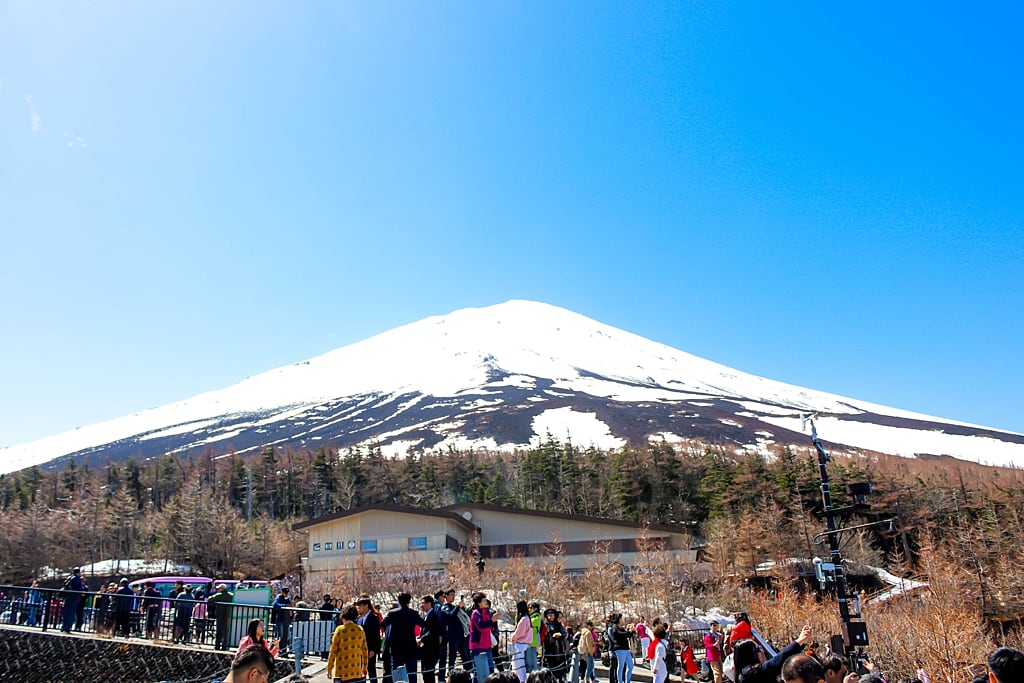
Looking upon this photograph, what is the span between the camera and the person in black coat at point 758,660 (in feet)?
15.2

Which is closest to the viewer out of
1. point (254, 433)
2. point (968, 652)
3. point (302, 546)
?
point (968, 652)

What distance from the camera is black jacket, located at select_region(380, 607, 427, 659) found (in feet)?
32.0

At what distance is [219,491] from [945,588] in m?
70.4

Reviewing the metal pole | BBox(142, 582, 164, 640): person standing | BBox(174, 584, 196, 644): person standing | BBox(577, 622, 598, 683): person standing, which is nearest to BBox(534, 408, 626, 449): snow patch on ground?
BBox(142, 582, 164, 640): person standing

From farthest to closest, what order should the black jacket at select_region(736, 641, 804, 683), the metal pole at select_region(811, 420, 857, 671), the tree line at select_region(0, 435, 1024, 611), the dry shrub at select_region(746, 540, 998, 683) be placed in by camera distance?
1. the tree line at select_region(0, 435, 1024, 611)
2. the dry shrub at select_region(746, 540, 998, 683)
3. the metal pole at select_region(811, 420, 857, 671)
4. the black jacket at select_region(736, 641, 804, 683)

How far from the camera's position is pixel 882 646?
16.9 metres

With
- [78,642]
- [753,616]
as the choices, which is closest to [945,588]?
[753,616]

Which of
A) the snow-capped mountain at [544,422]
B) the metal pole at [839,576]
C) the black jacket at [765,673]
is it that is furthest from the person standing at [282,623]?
the snow-capped mountain at [544,422]

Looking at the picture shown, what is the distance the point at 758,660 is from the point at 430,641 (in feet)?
19.9

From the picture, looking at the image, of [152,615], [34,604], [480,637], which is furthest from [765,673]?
[34,604]

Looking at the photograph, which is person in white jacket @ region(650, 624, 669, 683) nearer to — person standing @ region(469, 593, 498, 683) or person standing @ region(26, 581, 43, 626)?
person standing @ region(469, 593, 498, 683)

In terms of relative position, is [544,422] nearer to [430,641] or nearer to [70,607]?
[70,607]

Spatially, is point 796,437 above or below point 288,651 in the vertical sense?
above

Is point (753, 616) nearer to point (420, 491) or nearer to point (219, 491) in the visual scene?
point (420, 491)
